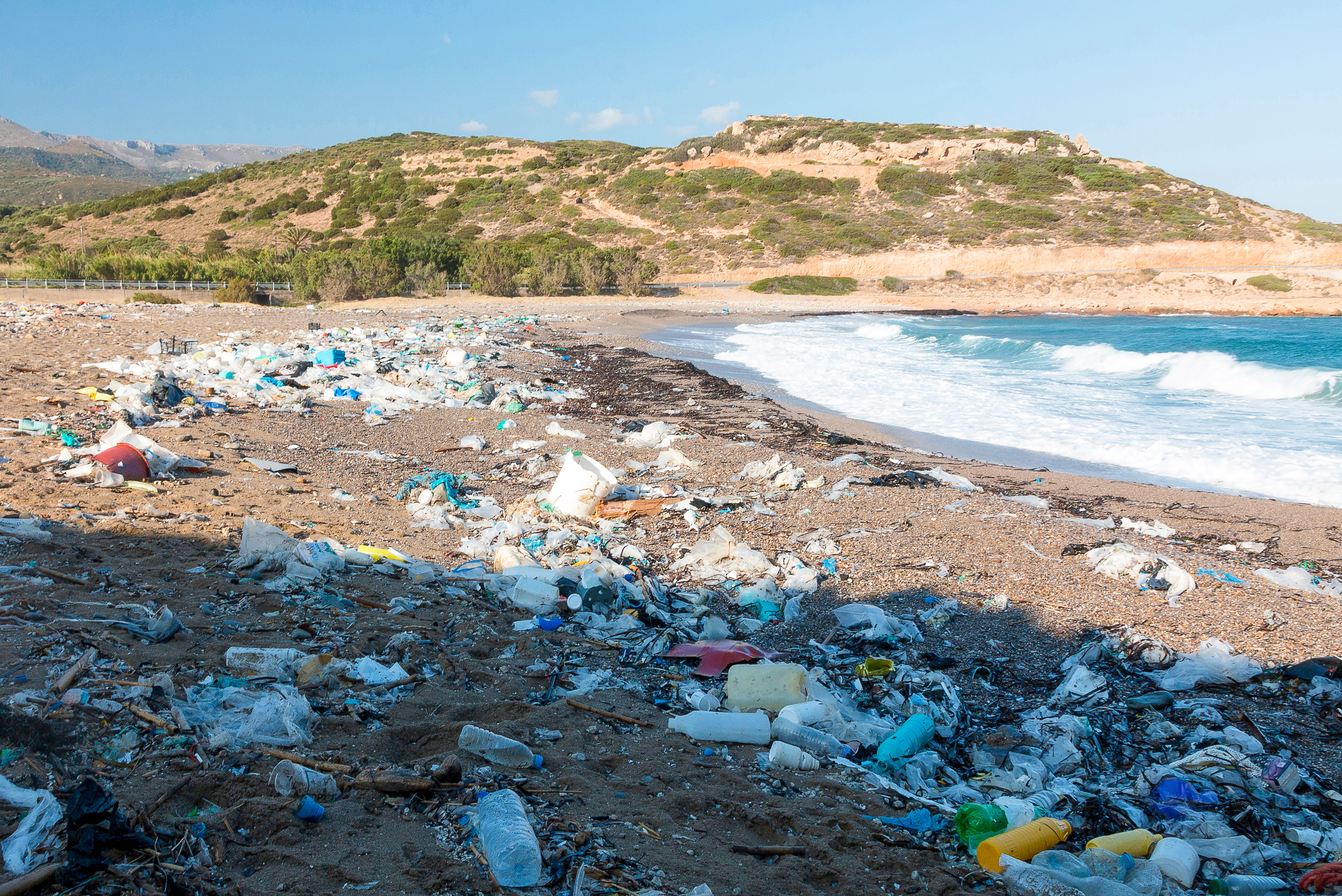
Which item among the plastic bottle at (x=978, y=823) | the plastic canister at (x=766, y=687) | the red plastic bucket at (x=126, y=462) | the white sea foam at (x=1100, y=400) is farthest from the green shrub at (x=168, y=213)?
the plastic bottle at (x=978, y=823)

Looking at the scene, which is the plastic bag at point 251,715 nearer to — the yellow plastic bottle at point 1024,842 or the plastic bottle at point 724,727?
the plastic bottle at point 724,727

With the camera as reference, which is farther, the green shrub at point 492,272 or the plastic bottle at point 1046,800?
the green shrub at point 492,272

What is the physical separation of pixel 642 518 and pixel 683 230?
42.8 meters

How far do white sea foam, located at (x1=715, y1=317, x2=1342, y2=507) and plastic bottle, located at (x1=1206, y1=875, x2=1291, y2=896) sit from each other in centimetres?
653

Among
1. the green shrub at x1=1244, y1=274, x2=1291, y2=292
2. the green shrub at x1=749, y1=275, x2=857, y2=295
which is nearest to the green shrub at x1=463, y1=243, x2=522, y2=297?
the green shrub at x1=749, y1=275, x2=857, y2=295

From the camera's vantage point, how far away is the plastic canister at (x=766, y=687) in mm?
3256

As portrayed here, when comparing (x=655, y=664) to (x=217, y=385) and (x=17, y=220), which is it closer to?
(x=217, y=385)

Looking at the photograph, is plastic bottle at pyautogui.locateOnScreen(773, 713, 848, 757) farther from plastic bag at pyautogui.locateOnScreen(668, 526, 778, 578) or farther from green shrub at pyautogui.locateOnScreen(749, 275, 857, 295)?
green shrub at pyautogui.locateOnScreen(749, 275, 857, 295)

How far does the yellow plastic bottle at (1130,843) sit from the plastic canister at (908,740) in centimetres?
71

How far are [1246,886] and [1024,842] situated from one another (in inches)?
25.0

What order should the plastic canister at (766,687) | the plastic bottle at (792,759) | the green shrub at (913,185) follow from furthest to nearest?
the green shrub at (913,185) < the plastic canister at (766,687) < the plastic bottle at (792,759)

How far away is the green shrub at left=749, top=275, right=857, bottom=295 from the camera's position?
1539 inches

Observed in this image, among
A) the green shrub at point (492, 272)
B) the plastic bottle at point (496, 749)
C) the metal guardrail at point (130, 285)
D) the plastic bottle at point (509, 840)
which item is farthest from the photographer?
the green shrub at point (492, 272)

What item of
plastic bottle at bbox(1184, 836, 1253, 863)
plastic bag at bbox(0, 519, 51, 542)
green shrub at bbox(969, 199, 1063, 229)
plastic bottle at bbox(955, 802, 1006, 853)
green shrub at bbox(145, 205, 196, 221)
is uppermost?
green shrub at bbox(969, 199, 1063, 229)
